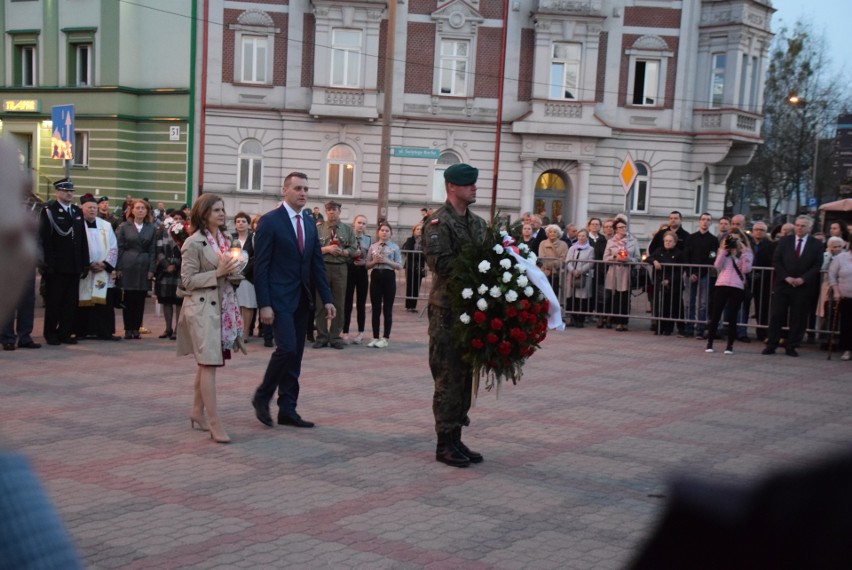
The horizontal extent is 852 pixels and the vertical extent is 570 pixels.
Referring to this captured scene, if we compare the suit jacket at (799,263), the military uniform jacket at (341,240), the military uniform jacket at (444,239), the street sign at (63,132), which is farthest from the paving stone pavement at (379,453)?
the street sign at (63,132)

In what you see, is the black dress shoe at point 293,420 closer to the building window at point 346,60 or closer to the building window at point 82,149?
the building window at point 346,60

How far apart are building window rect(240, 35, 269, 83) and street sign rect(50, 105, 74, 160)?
22.1 m

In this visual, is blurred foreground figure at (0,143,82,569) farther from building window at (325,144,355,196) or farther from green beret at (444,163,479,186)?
building window at (325,144,355,196)

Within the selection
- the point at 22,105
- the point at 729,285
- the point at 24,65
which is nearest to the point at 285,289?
the point at 729,285

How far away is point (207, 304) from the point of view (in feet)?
26.7

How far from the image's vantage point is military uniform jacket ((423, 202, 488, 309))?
25.3 ft

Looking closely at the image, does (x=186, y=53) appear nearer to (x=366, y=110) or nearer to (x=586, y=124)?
(x=366, y=110)

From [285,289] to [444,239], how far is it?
183 cm

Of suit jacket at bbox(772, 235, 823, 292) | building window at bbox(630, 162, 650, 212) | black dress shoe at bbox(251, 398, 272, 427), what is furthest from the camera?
building window at bbox(630, 162, 650, 212)

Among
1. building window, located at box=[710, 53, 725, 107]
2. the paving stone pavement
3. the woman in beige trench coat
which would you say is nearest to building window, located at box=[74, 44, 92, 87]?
building window, located at box=[710, 53, 725, 107]

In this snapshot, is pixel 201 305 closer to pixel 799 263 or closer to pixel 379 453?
pixel 379 453

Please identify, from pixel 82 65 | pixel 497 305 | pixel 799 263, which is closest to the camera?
pixel 497 305

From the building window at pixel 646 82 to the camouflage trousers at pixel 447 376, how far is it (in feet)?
110

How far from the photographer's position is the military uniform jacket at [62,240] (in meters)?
13.2
